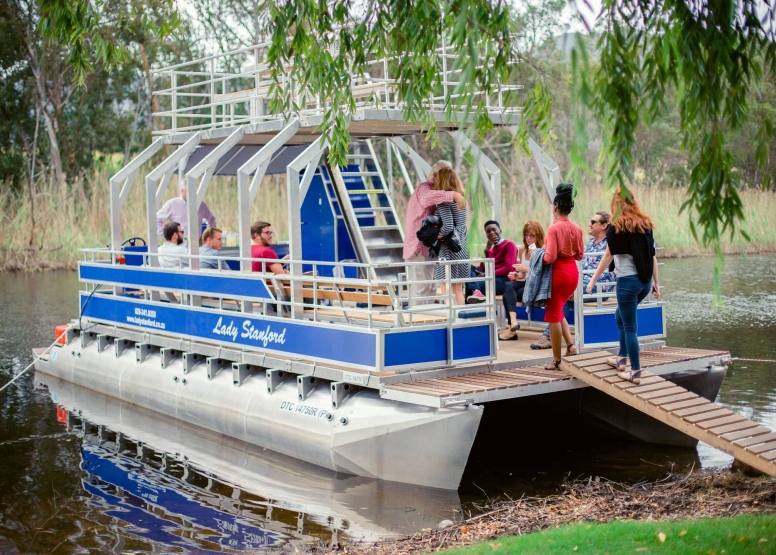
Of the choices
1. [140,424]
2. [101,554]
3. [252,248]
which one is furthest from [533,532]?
[140,424]

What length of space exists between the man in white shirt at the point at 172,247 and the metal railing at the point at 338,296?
2.8 inches

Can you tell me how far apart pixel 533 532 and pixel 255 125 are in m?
6.61

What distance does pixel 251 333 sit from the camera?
454 inches

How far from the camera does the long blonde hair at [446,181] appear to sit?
37.5 feet

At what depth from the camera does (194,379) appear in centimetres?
1240

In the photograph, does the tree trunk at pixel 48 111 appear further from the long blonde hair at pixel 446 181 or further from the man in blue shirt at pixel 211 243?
the long blonde hair at pixel 446 181

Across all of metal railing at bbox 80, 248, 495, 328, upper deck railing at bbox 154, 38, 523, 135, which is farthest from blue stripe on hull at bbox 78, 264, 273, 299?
upper deck railing at bbox 154, 38, 523, 135

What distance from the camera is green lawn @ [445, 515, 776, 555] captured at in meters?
6.55

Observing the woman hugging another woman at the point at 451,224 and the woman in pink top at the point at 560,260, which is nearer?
the woman in pink top at the point at 560,260

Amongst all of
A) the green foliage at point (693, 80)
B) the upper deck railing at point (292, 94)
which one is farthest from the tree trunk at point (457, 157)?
the green foliage at point (693, 80)

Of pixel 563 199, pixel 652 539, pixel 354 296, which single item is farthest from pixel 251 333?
pixel 652 539

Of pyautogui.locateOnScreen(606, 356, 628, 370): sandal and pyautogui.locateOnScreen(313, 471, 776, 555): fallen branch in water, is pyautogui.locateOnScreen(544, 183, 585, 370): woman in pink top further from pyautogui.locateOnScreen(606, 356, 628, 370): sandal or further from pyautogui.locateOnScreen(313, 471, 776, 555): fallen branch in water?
pyautogui.locateOnScreen(313, 471, 776, 555): fallen branch in water

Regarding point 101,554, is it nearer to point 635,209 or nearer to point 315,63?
point 315,63

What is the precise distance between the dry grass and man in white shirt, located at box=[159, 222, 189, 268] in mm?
14543
